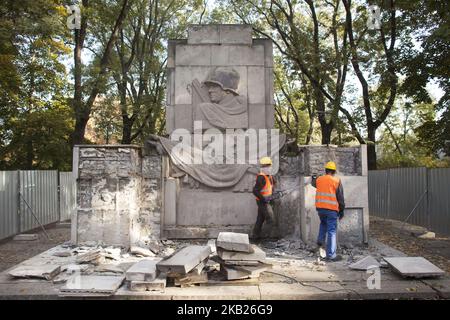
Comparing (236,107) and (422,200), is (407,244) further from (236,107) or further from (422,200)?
(236,107)

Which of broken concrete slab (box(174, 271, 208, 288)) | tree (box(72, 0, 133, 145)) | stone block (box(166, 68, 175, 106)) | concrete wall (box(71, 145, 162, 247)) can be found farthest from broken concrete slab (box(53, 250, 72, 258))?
tree (box(72, 0, 133, 145))

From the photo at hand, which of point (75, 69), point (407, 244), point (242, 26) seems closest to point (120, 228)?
point (242, 26)

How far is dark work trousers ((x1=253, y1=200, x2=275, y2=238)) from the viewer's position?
28.3 ft

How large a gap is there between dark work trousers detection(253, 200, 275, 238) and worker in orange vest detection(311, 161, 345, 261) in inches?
48.6

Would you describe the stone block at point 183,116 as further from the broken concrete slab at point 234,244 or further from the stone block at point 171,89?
the broken concrete slab at point 234,244

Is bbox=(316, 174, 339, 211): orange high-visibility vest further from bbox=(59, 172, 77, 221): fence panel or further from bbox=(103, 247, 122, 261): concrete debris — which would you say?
bbox=(59, 172, 77, 221): fence panel

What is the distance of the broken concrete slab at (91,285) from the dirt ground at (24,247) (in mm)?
2875

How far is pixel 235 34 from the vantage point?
10508mm

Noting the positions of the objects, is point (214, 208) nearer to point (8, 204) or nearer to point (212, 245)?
point (212, 245)

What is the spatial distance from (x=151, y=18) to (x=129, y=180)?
18.7m

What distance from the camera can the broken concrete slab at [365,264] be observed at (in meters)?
6.77

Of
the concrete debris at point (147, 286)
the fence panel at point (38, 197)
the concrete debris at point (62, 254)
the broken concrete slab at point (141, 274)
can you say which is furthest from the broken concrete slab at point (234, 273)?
the fence panel at point (38, 197)

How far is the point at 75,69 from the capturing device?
17344mm

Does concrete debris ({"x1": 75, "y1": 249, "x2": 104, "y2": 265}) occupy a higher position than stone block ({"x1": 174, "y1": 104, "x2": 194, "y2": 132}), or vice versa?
stone block ({"x1": 174, "y1": 104, "x2": 194, "y2": 132})
